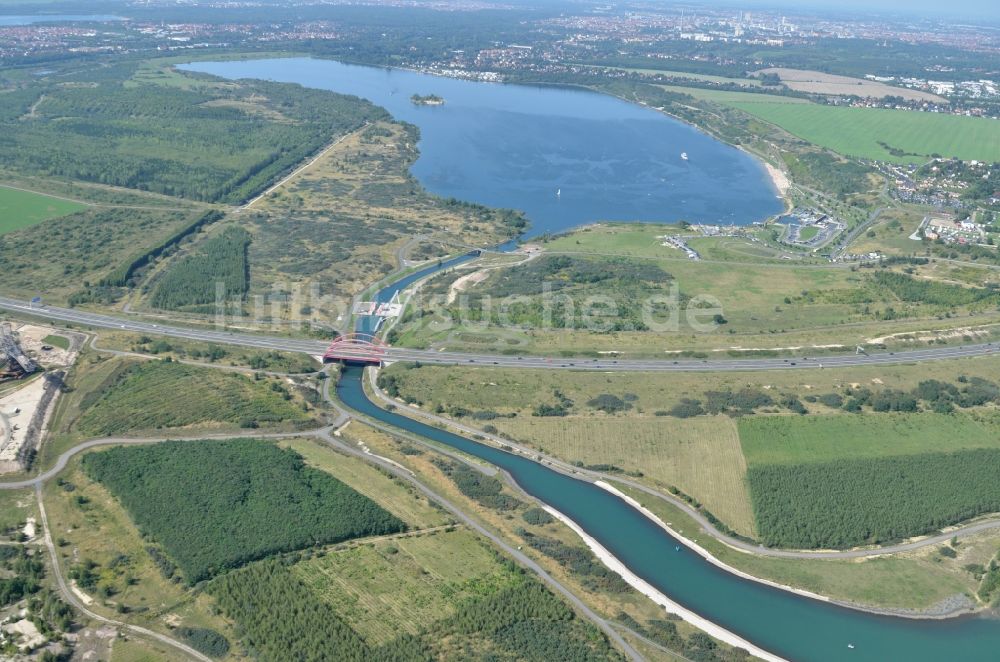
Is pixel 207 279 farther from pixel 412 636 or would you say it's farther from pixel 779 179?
pixel 779 179

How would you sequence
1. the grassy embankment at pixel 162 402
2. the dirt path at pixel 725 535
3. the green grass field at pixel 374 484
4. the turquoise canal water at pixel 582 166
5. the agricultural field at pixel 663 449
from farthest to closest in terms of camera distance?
the turquoise canal water at pixel 582 166 → the grassy embankment at pixel 162 402 → the agricultural field at pixel 663 449 → the green grass field at pixel 374 484 → the dirt path at pixel 725 535

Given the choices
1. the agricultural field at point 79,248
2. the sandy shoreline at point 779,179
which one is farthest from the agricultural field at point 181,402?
the sandy shoreline at point 779,179

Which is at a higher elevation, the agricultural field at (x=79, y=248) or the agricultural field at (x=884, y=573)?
the agricultural field at (x=79, y=248)

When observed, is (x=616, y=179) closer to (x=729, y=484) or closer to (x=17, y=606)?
(x=729, y=484)

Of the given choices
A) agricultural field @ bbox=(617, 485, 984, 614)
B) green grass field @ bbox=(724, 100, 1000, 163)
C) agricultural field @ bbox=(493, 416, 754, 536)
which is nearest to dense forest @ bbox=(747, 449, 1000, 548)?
agricultural field @ bbox=(617, 485, 984, 614)

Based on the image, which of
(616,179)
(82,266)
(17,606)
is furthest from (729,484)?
(616,179)

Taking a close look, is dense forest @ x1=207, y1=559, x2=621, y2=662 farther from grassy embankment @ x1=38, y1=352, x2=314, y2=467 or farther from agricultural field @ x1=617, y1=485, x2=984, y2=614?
grassy embankment @ x1=38, y1=352, x2=314, y2=467

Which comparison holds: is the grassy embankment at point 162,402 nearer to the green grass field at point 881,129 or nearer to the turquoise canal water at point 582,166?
the turquoise canal water at point 582,166
